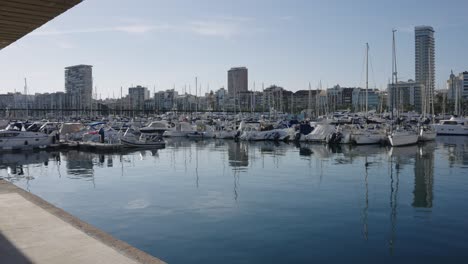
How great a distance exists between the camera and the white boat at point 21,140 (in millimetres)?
42812

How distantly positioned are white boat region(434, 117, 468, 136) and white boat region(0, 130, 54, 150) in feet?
185

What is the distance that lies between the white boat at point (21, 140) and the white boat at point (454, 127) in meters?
56.3

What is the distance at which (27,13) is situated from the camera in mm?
7922

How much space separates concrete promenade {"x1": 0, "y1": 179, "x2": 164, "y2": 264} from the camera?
7.44 meters

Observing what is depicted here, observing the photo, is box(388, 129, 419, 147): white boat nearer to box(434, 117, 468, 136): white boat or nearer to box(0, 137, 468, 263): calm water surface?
box(0, 137, 468, 263): calm water surface

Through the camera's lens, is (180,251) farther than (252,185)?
No

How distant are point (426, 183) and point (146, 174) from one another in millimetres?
16194

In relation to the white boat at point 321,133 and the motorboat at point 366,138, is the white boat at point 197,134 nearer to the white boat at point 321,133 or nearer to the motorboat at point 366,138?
the white boat at point 321,133

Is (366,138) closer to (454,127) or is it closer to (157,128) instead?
(454,127)

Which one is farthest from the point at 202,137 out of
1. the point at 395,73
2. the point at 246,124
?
the point at 395,73

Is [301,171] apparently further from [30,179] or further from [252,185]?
[30,179]

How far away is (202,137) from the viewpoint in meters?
63.8

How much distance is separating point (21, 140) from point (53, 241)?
1554 inches

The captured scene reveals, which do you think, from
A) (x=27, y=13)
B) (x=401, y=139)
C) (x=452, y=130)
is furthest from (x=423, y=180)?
(x=452, y=130)
